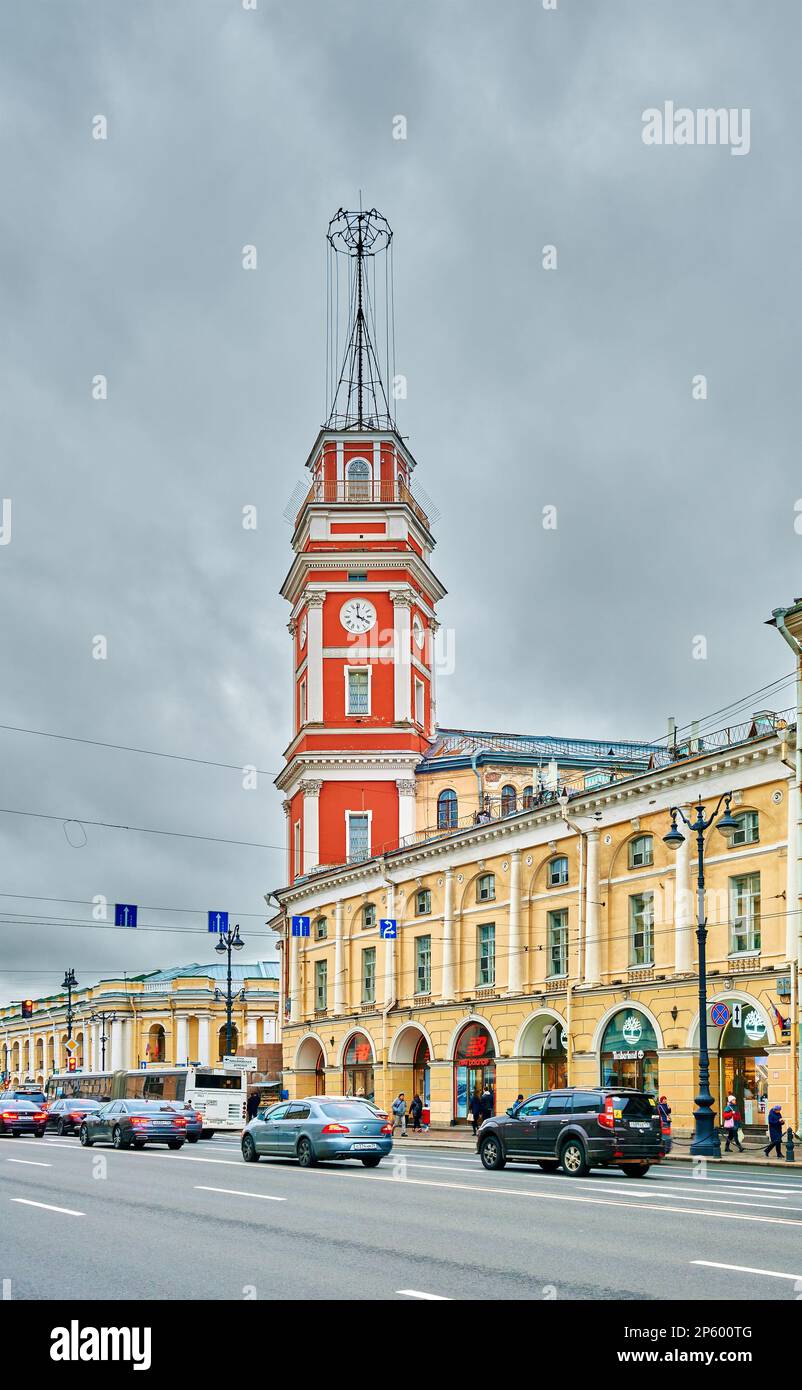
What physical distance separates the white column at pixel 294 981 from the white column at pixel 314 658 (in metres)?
10.9

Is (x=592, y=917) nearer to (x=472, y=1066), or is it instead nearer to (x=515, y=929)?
(x=515, y=929)

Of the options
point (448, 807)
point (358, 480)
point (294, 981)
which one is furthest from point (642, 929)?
point (358, 480)

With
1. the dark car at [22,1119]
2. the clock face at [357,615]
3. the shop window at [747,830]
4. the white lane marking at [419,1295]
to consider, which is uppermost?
the clock face at [357,615]

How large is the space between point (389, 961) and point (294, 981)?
11.5 metres

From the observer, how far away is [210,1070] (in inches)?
2249

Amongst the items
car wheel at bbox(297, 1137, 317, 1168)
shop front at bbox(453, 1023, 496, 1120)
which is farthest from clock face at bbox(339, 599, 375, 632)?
car wheel at bbox(297, 1137, 317, 1168)

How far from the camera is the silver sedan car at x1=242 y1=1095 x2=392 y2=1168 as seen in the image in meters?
28.8

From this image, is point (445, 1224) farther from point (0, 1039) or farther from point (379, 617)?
point (0, 1039)

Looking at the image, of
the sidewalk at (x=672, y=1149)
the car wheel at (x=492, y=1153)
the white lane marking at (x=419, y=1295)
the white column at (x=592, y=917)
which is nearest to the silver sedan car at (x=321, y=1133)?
the car wheel at (x=492, y=1153)

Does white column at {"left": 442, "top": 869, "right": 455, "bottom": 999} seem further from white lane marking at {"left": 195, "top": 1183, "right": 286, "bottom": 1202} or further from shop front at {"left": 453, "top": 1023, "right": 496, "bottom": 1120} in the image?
white lane marking at {"left": 195, "top": 1183, "right": 286, "bottom": 1202}

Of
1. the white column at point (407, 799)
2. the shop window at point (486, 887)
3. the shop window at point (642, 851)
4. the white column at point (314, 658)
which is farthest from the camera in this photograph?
the white column at point (314, 658)

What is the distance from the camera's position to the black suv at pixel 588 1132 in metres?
25.9

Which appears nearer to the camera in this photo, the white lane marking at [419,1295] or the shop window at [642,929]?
the white lane marking at [419,1295]

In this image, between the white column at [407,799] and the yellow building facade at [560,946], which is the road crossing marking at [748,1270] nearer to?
the yellow building facade at [560,946]
